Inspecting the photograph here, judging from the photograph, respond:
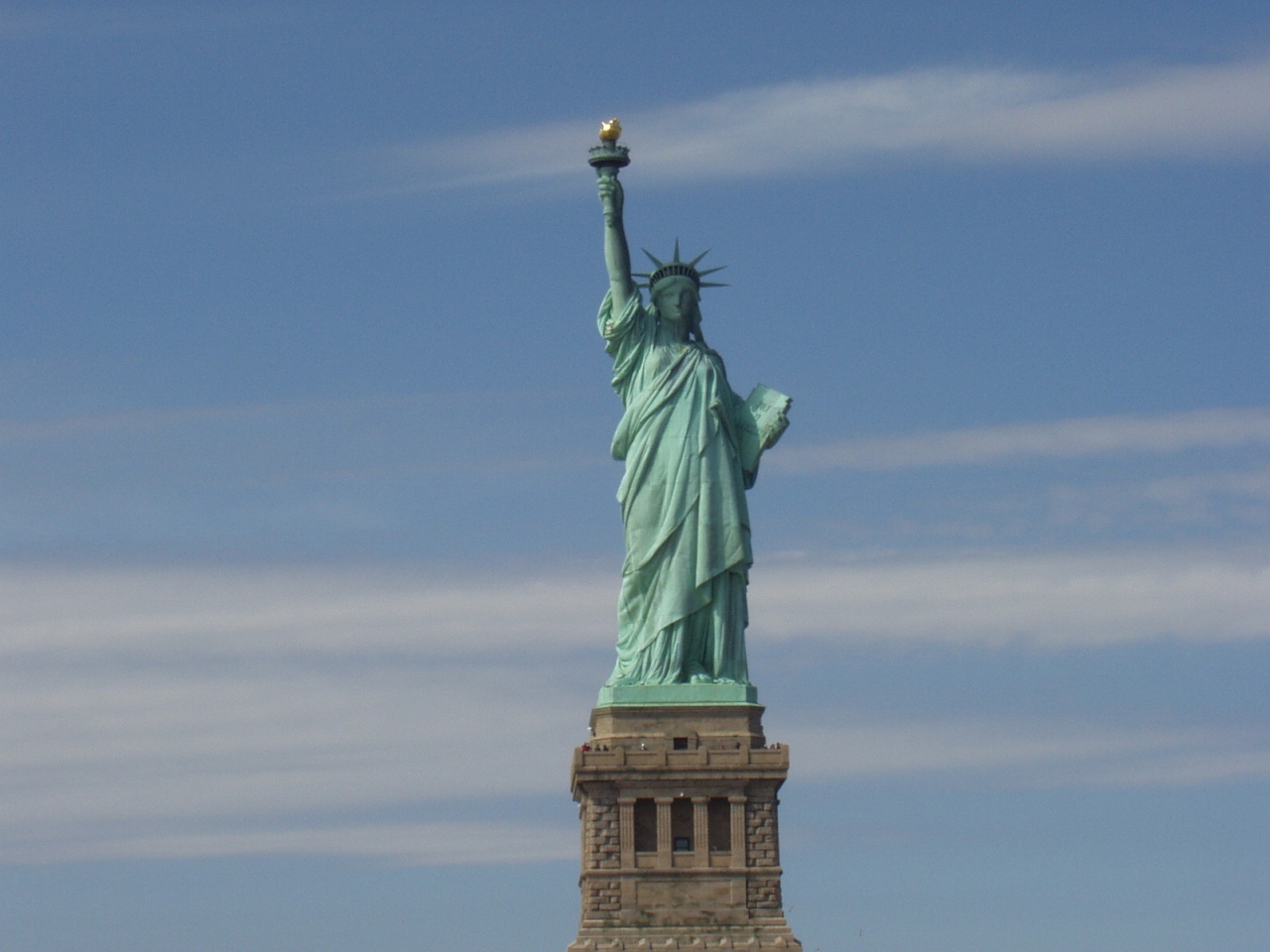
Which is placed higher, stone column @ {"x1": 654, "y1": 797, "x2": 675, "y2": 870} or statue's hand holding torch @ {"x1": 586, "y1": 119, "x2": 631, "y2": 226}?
statue's hand holding torch @ {"x1": 586, "y1": 119, "x2": 631, "y2": 226}

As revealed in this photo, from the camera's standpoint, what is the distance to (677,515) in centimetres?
7669

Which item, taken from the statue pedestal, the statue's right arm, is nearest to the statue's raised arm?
the statue's right arm

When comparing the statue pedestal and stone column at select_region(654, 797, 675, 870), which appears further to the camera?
stone column at select_region(654, 797, 675, 870)

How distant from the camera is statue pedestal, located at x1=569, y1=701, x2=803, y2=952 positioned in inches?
2940

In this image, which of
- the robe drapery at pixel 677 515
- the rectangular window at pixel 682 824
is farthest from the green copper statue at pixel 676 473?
the rectangular window at pixel 682 824

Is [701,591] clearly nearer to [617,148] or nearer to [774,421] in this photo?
[774,421]

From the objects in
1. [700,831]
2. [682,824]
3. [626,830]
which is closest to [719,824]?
[700,831]

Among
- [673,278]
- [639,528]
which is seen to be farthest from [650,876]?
[673,278]

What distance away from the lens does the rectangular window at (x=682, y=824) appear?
75.2m

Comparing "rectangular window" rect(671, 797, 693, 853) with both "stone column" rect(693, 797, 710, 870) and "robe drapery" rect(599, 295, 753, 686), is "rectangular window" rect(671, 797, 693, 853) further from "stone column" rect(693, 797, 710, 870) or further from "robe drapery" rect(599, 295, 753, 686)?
"robe drapery" rect(599, 295, 753, 686)

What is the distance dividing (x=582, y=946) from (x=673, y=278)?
42.9ft

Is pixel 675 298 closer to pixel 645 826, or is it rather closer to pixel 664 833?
pixel 645 826

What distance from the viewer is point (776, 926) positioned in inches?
2940

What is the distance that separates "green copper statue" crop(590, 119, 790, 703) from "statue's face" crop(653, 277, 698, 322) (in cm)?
2
